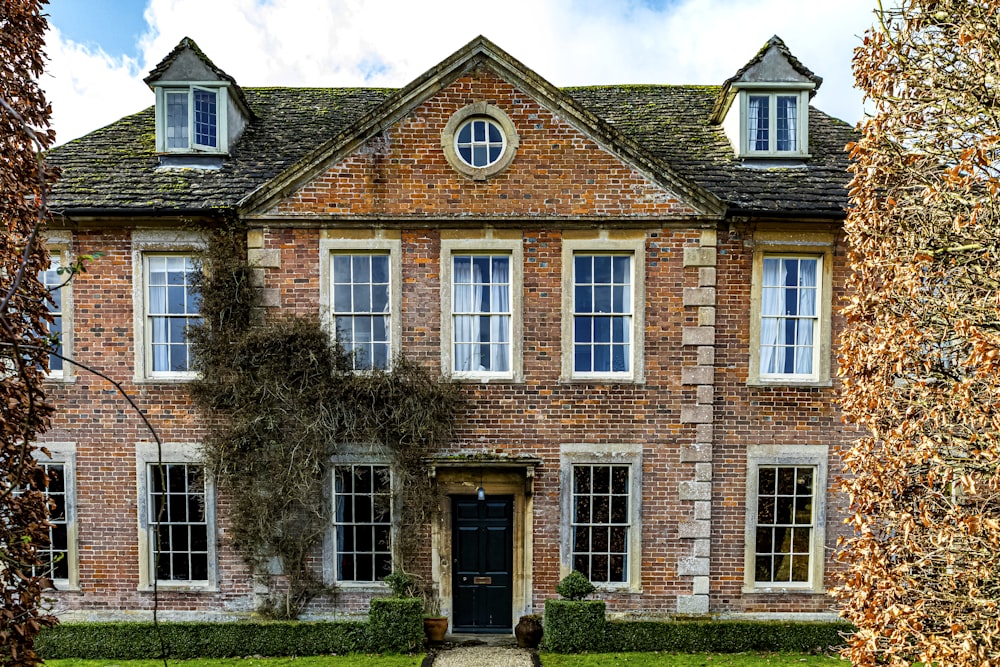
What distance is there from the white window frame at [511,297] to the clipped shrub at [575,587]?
354 cm

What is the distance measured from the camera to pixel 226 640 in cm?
1006

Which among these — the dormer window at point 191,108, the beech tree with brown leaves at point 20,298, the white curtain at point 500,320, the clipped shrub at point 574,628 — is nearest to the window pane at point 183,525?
the beech tree with brown leaves at point 20,298

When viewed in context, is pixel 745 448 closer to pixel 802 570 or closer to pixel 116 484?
pixel 802 570

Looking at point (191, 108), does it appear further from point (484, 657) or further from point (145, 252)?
point (484, 657)

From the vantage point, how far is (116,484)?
35.6ft

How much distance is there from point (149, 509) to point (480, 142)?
914 cm

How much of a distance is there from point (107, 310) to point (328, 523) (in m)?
5.75

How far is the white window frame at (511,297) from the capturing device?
10.8 meters

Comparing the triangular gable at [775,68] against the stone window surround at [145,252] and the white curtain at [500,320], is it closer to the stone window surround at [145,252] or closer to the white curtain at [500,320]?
the white curtain at [500,320]

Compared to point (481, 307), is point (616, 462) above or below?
→ below

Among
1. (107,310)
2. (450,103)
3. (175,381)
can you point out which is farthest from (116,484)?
(450,103)

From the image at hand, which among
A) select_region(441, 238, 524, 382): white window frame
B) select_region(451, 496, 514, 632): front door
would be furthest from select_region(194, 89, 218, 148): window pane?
select_region(451, 496, 514, 632): front door

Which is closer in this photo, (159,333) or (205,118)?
(159,333)

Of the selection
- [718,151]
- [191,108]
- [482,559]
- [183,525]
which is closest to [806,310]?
[718,151]
